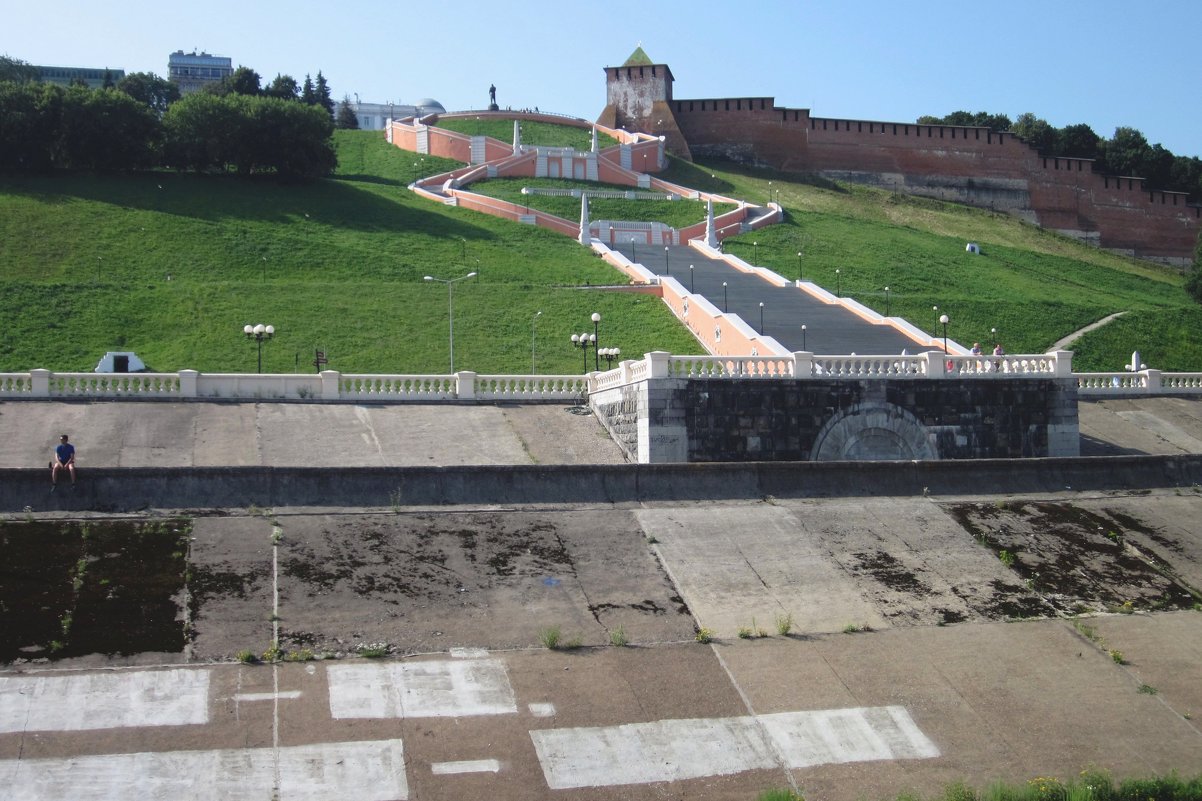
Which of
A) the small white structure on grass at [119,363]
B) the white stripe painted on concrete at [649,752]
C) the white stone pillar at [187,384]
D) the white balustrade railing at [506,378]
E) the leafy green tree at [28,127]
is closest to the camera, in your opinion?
the white stripe painted on concrete at [649,752]

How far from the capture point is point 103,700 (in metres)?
13.5

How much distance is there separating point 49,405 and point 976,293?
37700 mm

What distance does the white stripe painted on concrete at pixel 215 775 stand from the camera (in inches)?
483

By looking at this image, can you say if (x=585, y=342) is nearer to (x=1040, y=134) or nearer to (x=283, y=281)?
(x=283, y=281)

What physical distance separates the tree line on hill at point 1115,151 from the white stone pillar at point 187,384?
71.9 meters

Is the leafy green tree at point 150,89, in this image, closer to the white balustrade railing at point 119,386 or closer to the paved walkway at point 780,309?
the paved walkway at point 780,309

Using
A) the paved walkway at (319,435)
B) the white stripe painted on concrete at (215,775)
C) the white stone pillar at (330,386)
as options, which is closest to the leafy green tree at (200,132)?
the white stone pillar at (330,386)

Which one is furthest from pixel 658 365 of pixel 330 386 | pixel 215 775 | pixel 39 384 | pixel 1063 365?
pixel 215 775

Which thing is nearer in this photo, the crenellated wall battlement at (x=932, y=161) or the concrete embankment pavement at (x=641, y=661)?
the concrete embankment pavement at (x=641, y=661)

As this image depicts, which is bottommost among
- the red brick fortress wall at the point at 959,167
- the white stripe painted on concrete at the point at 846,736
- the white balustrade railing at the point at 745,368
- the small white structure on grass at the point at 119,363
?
the small white structure on grass at the point at 119,363

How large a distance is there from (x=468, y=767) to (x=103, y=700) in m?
3.57

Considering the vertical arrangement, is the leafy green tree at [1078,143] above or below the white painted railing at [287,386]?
above

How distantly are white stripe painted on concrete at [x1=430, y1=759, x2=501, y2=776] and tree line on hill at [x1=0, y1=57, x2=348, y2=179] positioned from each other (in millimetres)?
56690

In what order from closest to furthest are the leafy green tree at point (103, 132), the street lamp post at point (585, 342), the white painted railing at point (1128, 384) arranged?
1. the white painted railing at point (1128, 384)
2. the street lamp post at point (585, 342)
3. the leafy green tree at point (103, 132)
